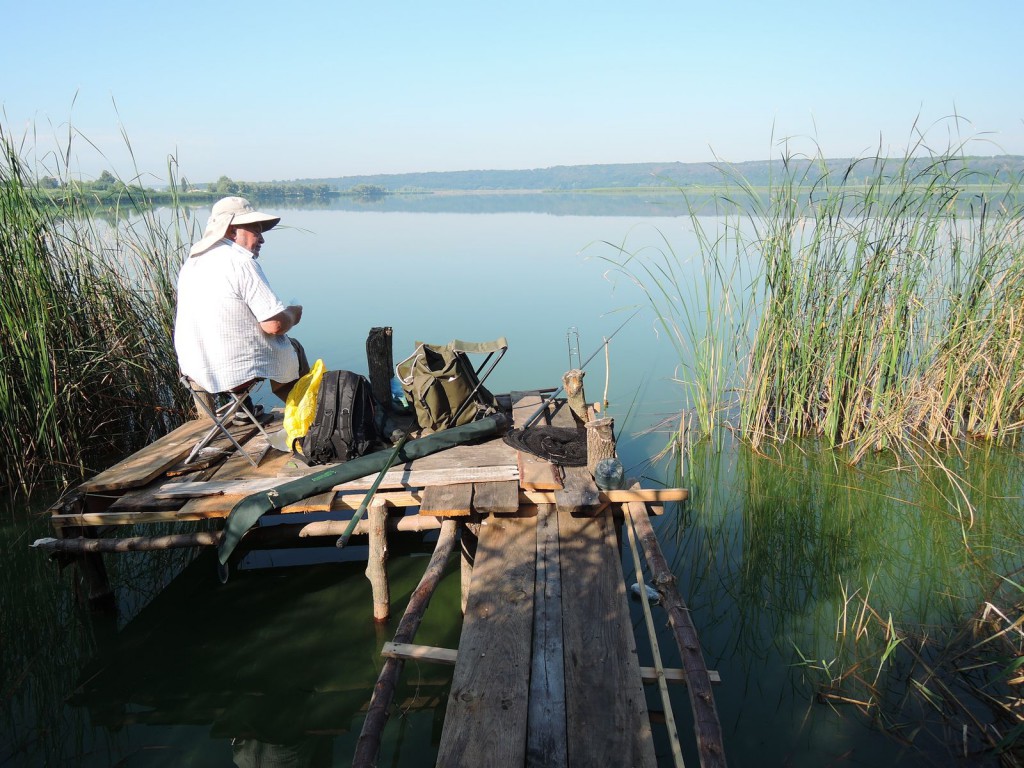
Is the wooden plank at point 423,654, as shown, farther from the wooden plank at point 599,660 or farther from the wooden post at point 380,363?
the wooden post at point 380,363

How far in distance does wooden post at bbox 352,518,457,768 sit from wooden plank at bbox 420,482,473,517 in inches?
4.8

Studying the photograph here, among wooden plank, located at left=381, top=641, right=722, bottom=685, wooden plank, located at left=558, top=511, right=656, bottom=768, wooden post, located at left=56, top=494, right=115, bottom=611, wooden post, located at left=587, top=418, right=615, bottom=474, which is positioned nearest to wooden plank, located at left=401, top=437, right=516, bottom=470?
wooden post, located at left=587, top=418, right=615, bottom=474

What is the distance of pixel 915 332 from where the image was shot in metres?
5.22

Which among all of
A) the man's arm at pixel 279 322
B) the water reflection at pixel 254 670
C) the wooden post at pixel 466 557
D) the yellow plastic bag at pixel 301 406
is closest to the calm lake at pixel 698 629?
the water reflection at pixel 254 670

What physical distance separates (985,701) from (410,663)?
7.24ft

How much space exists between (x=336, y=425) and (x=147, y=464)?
0.96 m

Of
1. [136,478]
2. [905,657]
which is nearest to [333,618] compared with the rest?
[136,478]

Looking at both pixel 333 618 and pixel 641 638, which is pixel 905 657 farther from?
pixel 333 618

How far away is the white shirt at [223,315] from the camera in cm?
369

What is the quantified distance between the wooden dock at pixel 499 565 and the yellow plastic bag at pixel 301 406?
166 mm

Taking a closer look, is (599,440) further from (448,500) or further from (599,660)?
(599,660)

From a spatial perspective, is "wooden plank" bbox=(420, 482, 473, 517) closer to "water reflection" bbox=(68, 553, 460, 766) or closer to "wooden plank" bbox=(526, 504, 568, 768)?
"wooden plank" bbox=(526, 504, 568, 768)

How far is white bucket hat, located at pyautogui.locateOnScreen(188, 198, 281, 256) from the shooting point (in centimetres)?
373

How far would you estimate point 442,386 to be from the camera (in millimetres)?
4066
